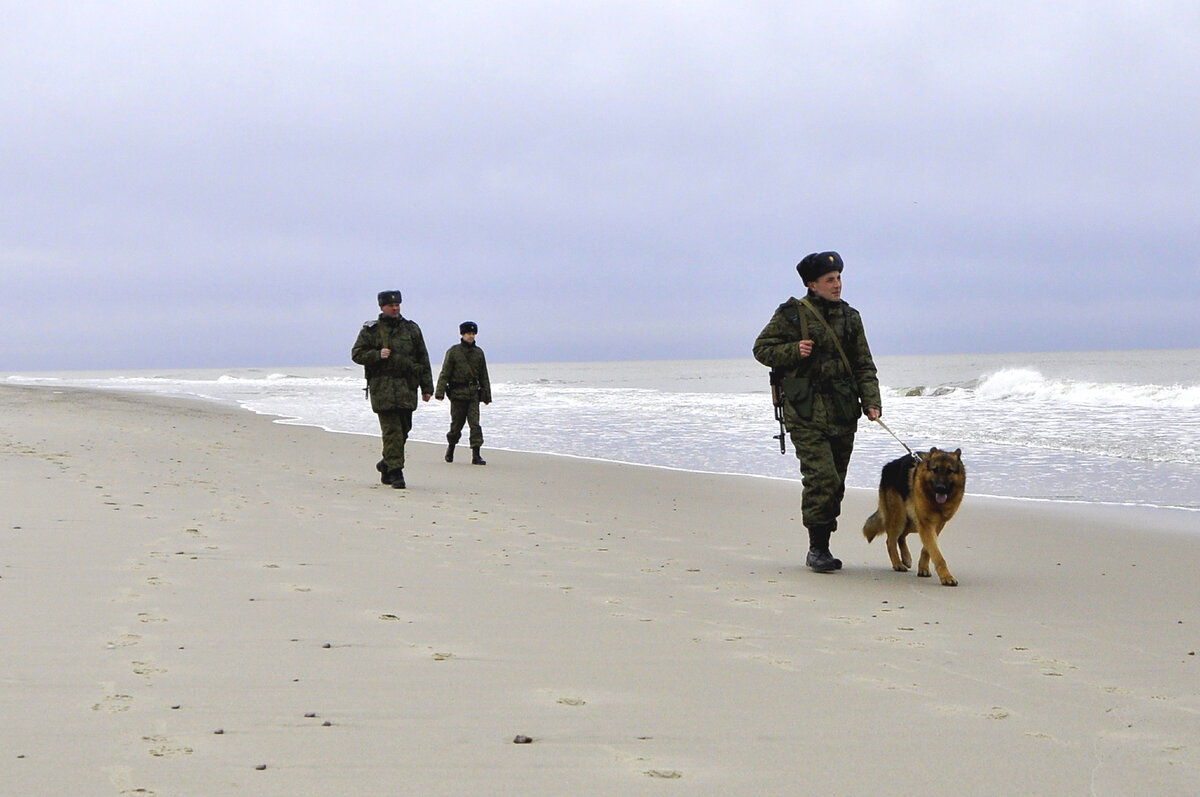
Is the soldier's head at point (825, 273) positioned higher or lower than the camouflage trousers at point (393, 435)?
higher

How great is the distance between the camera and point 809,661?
13.9 feet

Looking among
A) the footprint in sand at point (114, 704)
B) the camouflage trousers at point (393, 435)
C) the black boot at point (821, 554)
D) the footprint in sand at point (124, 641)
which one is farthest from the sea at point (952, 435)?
the footprint in sand at point (114, 704)

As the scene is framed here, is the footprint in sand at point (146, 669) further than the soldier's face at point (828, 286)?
No

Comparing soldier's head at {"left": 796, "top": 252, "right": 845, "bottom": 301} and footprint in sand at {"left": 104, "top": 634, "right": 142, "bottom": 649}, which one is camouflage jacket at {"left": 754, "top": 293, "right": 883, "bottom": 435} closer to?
soldier's head at {"left": 796, "top": 252, "right": 845, "bottom": 301}

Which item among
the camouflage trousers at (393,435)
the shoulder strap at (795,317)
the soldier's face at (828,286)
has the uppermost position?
the soldier's face at (828,286)

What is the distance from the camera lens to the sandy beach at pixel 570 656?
296cm

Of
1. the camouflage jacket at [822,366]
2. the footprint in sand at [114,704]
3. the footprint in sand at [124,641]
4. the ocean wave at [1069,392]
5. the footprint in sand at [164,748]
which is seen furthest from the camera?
the ocean wave at [1069,392]

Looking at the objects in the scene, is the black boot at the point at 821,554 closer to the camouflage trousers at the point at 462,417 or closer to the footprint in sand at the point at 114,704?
the footprint in sand at the point at 114,704

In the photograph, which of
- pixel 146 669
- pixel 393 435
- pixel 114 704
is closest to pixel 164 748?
pixel 114 704

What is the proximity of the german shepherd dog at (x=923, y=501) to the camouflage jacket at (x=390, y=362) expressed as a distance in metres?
5.44

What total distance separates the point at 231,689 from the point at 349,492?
6.78m

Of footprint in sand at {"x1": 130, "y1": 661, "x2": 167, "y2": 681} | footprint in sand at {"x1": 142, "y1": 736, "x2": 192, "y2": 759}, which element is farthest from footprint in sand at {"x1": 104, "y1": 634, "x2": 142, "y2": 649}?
footprint in sand at {"x1": 142, "y1": 736, "x2": 192, "y2": 759}

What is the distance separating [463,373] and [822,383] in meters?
8.35

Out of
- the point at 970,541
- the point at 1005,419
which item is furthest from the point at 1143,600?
the point at 1005,419
